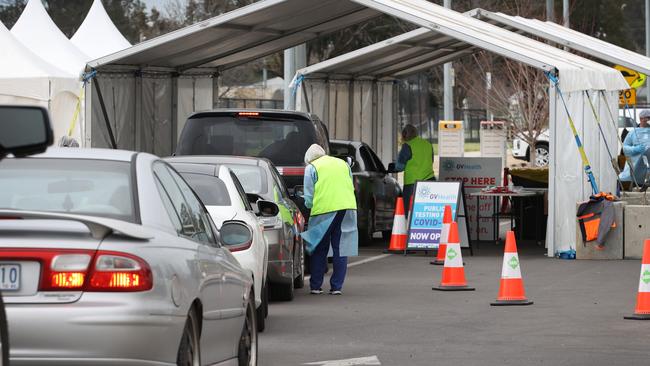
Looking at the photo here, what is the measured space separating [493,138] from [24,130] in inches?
1570

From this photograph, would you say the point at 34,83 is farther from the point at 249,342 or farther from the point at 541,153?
the point at 541,153

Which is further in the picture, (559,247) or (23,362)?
(559,247)

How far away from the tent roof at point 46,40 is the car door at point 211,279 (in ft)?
81.6

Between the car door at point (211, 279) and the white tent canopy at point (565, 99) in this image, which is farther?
the white tent canopy at point (565, 99)

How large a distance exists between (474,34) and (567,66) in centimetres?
154

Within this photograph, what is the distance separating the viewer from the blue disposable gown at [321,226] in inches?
603

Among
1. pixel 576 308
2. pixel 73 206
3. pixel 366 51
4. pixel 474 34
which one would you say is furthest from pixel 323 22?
pixel 73 206

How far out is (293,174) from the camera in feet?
58.9

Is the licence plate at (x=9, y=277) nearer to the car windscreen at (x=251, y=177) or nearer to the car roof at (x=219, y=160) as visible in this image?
the car roof at (x=219, y=160)

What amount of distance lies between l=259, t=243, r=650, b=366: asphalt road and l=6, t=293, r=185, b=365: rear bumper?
4.12 m

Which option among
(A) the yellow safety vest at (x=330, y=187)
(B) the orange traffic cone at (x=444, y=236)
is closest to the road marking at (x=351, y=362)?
(A) the yellow safety vest at (x=330, y=187)

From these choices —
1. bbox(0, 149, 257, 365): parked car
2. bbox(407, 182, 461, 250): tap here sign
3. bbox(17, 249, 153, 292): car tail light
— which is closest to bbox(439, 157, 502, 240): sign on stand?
bbox(407, 182, 461, 250): tap here sign

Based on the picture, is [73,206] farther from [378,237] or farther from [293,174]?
[378,237]

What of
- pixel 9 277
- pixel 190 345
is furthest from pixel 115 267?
pixel 190 345
